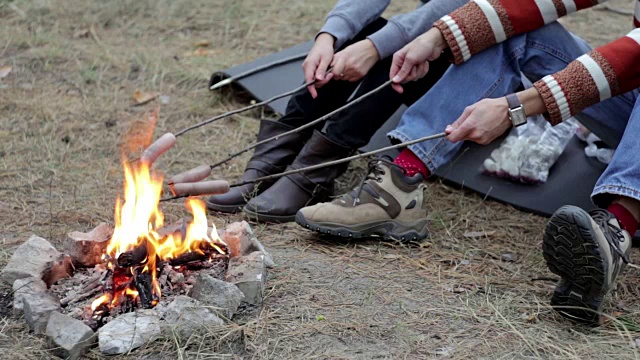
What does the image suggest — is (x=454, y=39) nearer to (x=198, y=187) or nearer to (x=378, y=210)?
(x=378, y=210)

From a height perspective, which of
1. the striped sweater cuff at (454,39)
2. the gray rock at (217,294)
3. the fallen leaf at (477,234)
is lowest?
the fallen leaf at (477,234)

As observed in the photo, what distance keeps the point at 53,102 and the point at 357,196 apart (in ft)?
6.04

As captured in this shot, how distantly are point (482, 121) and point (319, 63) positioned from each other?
680mm

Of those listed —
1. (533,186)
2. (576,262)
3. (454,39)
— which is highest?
(454,39)

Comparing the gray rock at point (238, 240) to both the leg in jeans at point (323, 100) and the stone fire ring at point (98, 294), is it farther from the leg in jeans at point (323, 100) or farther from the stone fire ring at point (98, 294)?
the leg in jeans at point (323, 100)

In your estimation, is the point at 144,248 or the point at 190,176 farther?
the point at 190,176

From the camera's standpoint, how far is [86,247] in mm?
2271

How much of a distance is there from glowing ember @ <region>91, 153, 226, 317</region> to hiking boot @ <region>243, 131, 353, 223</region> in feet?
1.43

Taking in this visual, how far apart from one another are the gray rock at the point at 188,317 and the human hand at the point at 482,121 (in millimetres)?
849

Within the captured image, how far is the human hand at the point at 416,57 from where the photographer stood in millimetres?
2617

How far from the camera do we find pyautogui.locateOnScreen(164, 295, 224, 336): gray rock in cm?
197

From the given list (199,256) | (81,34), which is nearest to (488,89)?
(199,256)

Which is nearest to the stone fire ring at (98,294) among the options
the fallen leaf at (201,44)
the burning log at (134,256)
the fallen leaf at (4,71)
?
the burning log at (134,256)

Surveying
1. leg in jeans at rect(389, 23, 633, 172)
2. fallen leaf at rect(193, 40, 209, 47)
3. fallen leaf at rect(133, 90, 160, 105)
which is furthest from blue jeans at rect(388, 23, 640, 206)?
fallen leaf at rect(193, 40, 209, 47)
